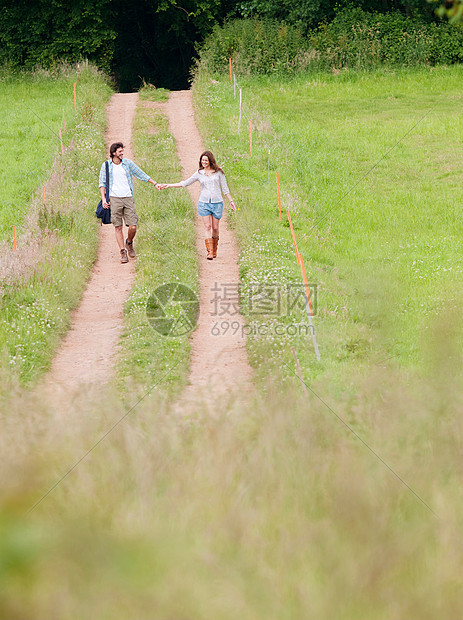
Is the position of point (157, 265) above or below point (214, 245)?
below

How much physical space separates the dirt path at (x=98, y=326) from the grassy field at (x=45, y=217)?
0.64ft

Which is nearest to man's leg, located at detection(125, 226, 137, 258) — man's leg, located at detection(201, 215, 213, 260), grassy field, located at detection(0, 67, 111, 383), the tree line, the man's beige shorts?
the man's beige shorts

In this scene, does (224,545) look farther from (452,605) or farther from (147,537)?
(452,605)

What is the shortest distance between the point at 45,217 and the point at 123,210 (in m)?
2.51

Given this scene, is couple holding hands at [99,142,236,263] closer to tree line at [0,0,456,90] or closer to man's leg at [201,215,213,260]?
man's leg at [201,215,213,260]

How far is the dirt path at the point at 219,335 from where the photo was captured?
8734 mm

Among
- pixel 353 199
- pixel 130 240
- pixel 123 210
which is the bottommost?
pixel 353 199

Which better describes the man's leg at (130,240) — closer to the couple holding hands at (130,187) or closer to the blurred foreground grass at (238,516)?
the couple holding hands at (130,187)

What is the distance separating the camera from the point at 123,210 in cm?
1392

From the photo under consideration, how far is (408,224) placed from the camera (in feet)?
60.6

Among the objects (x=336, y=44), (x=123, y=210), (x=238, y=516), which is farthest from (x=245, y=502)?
(x=336, y=44)

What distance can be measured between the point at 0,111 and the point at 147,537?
27.6 metres

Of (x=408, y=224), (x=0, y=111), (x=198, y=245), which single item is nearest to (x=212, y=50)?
(x=0, y=111)

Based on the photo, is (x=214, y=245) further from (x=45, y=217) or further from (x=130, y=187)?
(x=45, y=217)
